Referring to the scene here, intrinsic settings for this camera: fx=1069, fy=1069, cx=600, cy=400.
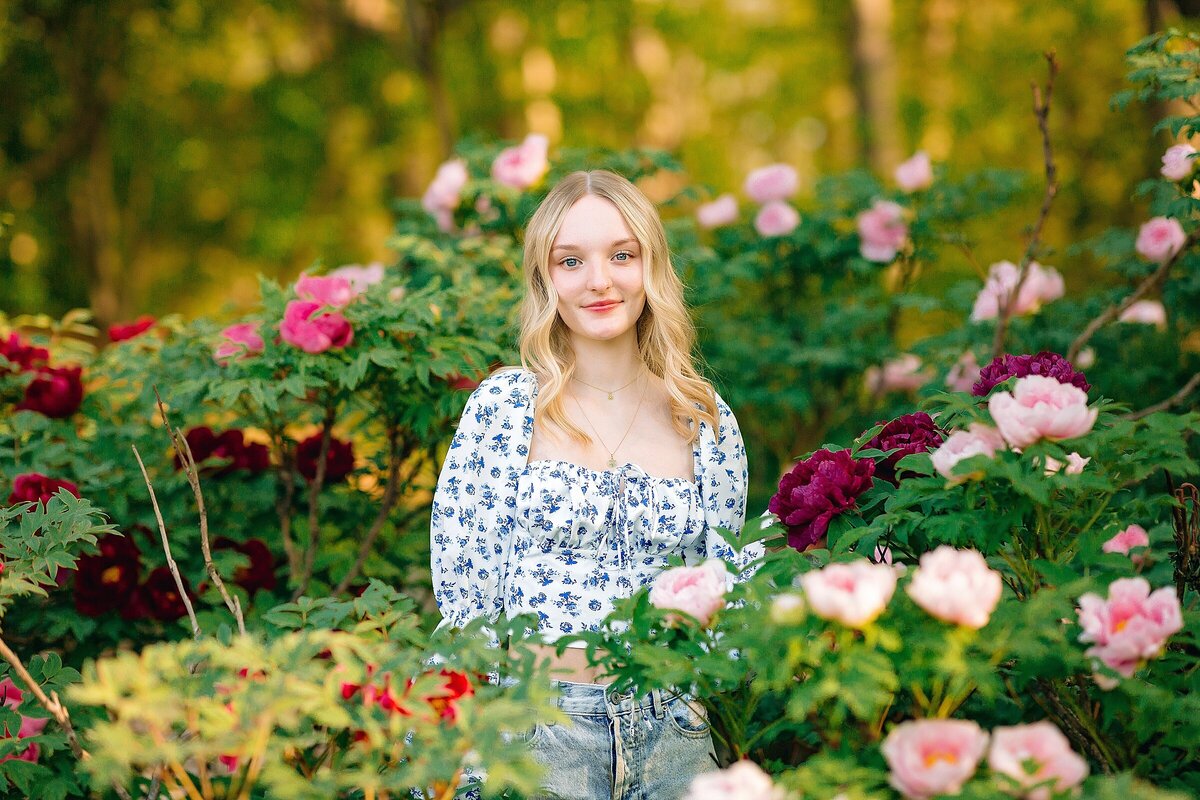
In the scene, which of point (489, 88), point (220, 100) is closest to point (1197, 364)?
point (489, 88)

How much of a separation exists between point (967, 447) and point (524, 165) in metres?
2.57

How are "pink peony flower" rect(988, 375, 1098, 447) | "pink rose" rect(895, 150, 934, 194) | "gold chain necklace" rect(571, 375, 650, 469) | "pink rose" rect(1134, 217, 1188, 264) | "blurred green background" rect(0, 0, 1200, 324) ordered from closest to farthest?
"pink peony flower" rect(988, 375, 1098, 447) → "gold chain necklace" rect(571, 375, 650, 469) → "pink rose" rect(1134, 217, 1188, 264) → "pink rose" rect(895, 150, 934, 194) → "blurred green background" rect(0, 0, 1200, 324)

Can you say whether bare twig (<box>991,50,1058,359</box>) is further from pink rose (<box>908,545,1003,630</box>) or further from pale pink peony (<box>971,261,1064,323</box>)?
pink rose (<box>908,545,1003,630</box>)

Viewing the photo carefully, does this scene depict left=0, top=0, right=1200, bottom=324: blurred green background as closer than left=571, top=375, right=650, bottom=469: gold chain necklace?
No

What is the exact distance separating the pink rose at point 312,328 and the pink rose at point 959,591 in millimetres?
1743

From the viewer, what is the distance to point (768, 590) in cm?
184

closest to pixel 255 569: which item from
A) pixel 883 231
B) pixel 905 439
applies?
pixel 905 439

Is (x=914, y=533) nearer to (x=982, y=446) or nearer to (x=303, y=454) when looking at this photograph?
(x=982, y=446)

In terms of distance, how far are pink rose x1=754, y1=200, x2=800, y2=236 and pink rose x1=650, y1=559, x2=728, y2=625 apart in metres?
2.98

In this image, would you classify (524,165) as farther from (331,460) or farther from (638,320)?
(638,320)

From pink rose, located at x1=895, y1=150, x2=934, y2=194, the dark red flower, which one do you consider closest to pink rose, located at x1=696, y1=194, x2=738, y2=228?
pink rose, located at x1=895, y1=150, x2=934, y2=194

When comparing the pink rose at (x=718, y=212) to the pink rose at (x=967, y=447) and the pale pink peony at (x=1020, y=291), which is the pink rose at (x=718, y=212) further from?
the pink rose at (x=967, y=447)

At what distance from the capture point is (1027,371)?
2264mm

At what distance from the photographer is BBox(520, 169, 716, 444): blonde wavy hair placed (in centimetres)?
258
